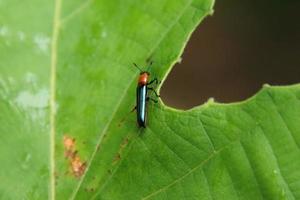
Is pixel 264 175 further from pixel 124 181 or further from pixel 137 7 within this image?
pixel 137 7

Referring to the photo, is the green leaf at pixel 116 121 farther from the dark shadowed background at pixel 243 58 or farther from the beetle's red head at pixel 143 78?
the dark shadowed background at pixel 243 58

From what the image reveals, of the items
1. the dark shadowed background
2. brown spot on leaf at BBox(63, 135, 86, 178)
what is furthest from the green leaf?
the dark shadowed background

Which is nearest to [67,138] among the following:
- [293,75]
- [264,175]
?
[264,175]

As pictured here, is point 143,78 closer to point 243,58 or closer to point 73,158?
point 73,158

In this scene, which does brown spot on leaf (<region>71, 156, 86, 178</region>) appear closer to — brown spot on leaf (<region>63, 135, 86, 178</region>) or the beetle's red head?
brown spot on leaf (<region>63, 135, 86, 178</region>)

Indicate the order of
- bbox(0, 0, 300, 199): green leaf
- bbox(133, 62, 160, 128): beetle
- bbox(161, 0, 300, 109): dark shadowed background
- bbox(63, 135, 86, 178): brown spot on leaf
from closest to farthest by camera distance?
bbox(0, 0, 300, 199): green leaf < bbox(133, 62, 160, 128): beetle < bbox(63, 135, 86, 178): brown spot on leaf < bbox(161, 0, 300, 109): dark shadowed background

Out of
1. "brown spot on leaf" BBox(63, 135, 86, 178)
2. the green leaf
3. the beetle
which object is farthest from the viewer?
"brown spot on leaf" BBox(63, 135, 86, 178)

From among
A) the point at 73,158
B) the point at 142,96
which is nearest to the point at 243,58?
the point at 142,96
